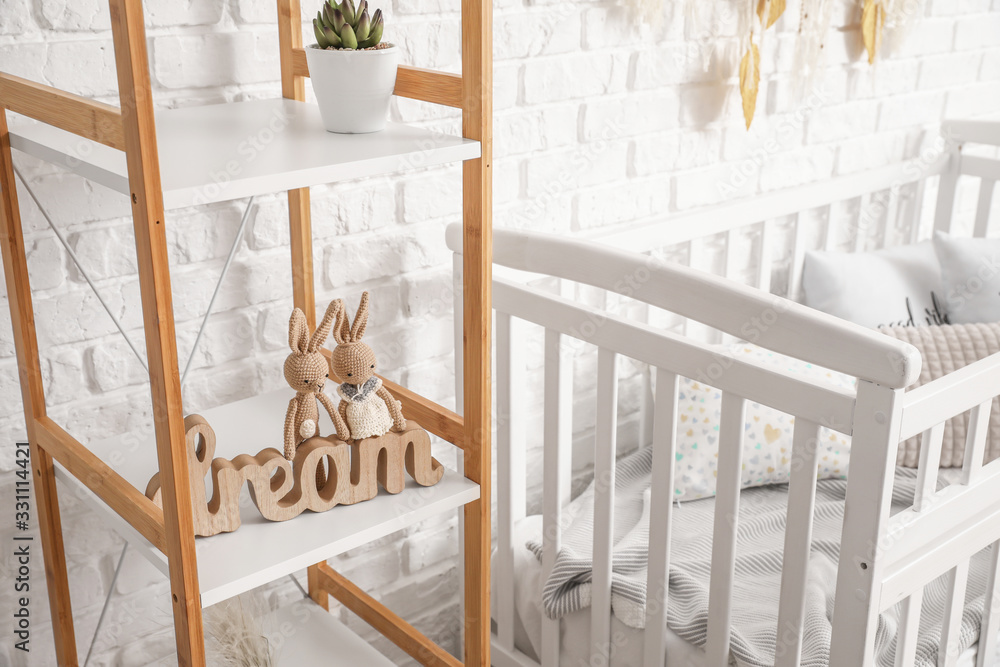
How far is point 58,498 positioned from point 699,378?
2.49ft

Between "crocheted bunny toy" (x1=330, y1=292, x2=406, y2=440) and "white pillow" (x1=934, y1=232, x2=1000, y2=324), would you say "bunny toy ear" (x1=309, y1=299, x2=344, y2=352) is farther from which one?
"white pillow" (x1=934, y1=232, x2=1000, y2=324)

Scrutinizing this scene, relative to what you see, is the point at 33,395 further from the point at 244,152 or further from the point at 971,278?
the point at 971,278

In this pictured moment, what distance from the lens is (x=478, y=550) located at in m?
0.98

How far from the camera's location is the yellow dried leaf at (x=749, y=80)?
1.58 meters

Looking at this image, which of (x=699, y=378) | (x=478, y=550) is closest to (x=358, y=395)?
(x=478, y=550)

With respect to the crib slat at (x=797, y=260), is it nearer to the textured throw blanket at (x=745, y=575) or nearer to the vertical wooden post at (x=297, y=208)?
the textured throw blanket at (x=745, y=575)

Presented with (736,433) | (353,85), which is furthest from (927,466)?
(353,85)

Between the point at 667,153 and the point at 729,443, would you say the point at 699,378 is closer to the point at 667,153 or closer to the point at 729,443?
the point at 729,443

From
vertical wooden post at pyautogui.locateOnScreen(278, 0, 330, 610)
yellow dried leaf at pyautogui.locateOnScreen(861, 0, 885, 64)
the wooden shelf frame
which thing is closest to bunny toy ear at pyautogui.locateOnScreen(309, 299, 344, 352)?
the wooden shelf frame

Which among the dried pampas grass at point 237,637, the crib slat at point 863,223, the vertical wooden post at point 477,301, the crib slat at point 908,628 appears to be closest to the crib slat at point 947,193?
the crib slat at point 863,223

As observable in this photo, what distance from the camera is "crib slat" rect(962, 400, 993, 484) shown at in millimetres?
1058

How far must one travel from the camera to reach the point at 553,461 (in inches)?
48.7

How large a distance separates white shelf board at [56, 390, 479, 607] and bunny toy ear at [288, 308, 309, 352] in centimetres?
14

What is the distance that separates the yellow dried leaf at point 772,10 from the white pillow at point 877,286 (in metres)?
0.48
